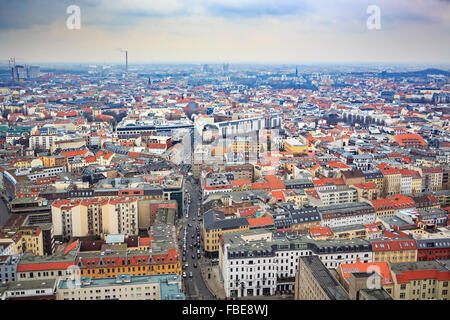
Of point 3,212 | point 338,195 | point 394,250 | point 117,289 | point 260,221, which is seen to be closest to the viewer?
point 117,289

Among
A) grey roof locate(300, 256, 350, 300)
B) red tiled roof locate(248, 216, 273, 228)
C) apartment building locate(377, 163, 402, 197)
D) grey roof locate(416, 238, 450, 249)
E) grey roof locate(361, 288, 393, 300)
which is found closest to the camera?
grey roof locate(361, 288, 393, 300)

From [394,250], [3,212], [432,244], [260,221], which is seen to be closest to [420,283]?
[394,250]

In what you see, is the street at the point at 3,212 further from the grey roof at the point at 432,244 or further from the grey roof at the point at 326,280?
the grey roof at the point at 432,244

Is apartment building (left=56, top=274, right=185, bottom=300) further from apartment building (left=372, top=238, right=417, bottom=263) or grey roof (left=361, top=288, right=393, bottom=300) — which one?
Result: apartment building (left=372, top=238, right=417, bottom=263)

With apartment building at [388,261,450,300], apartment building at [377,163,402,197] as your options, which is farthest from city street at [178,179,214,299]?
apartment building at [377,163,402,197]

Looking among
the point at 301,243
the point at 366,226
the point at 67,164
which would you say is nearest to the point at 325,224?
the point at 366,226

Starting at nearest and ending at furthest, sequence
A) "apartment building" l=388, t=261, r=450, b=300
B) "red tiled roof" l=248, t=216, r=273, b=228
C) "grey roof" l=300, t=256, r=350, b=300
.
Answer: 1. "grey roof" l=300, t=256, r=350, b=300
2. "apartment building" l=388, t=261, r=450, b=300
3. "red tiled roof" l=248, t=216, r=273, b=228

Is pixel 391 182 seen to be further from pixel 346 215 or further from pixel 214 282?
pixel 214 282
